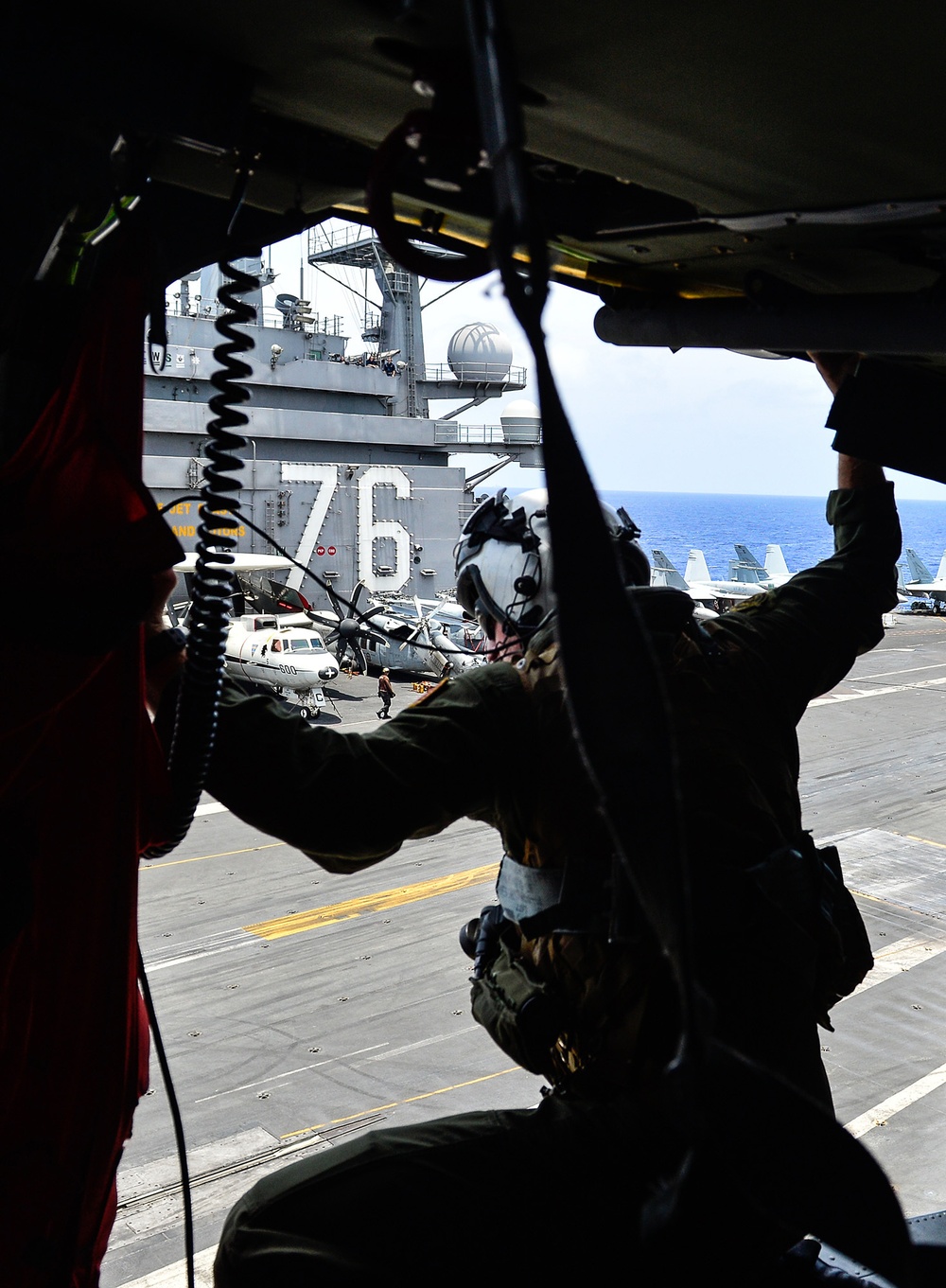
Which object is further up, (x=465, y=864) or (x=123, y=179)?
(x=123, y=179)

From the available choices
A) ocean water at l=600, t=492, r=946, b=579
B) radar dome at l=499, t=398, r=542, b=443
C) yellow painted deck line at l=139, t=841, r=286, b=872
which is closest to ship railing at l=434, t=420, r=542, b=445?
radar dome at l=499, t=398, r=542, b=443

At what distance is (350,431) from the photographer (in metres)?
25.0

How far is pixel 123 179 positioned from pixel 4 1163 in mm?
1483

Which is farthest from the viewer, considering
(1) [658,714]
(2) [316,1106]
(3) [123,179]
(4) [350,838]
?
(2) [316,1106]

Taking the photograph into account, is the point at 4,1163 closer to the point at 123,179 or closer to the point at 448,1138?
the point at 448,1138

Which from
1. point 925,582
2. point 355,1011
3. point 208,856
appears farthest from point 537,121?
point 925,582

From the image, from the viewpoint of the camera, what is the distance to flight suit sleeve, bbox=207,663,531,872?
6.02 feet

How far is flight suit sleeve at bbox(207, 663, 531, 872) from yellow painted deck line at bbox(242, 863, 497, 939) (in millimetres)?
8622

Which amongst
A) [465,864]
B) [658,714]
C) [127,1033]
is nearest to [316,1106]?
[465,864]

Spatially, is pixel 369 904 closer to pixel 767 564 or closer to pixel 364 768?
pixel 364 768

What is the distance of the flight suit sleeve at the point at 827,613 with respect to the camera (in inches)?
98.3

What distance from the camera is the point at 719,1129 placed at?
1074mm

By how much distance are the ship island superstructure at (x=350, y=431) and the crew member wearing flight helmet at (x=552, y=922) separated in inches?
776

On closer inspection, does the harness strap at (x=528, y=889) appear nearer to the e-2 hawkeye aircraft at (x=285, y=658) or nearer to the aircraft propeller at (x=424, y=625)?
the e-2 hawkeye aircraft at (x=285, y=658)
